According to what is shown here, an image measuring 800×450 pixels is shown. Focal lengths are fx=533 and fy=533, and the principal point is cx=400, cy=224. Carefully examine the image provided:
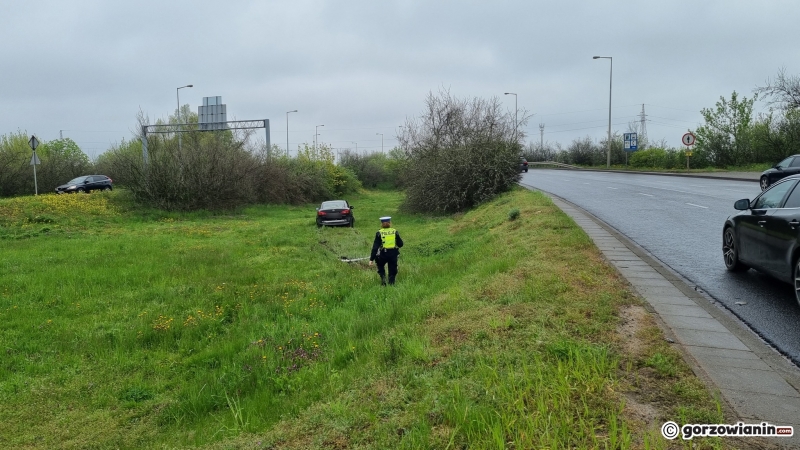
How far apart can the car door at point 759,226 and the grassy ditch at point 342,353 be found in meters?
1.86

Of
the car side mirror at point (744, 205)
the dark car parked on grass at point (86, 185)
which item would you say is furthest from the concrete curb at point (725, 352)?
the dark car parked on grass at point (86, 185)

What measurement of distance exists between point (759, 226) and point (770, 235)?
374mm

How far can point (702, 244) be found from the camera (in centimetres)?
970

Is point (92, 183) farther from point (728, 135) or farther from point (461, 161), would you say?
point (728, 135)

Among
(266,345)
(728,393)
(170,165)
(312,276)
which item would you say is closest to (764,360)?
(728,393)

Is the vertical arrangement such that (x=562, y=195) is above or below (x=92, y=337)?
above

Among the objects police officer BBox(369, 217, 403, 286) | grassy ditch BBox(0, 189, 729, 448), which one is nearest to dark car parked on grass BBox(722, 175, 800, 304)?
grassy ditch BBox(0, 189, 729, 448)

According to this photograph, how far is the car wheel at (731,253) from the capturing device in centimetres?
742

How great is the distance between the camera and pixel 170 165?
102 ft

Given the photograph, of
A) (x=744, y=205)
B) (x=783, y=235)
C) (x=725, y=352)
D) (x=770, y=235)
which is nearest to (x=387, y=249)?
(x=744, y=205)

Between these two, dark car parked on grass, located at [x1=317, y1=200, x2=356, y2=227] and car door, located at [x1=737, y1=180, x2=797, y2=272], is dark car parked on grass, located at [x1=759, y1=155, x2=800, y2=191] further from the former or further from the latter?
dark car parked on grass, located at [x1=317, y1=200, x2=356, y2=227]

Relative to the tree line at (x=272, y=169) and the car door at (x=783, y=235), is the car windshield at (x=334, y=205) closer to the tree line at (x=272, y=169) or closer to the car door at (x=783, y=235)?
the tree line at (x=272, y=169)

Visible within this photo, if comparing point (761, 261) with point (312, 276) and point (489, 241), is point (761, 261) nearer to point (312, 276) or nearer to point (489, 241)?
point (489, 241)

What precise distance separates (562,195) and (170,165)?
22094 millimetres
